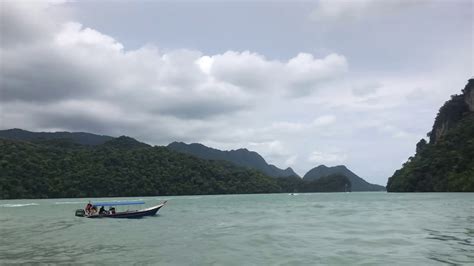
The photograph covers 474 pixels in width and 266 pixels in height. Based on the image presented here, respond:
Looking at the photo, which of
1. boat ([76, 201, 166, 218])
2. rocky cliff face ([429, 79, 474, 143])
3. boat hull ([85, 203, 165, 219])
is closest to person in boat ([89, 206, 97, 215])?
boat ([76, 201, 166, 218])

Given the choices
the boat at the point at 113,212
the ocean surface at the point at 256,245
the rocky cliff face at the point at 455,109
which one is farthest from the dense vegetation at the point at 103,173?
the ocean surface at the point at 256,245

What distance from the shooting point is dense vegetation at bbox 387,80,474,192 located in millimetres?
126500

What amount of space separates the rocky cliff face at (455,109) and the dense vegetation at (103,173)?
3355 inches

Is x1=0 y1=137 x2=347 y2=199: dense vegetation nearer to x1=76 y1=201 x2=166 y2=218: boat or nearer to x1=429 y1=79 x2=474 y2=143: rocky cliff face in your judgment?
x1=76 y1=201 x2=166 y2=218: boat

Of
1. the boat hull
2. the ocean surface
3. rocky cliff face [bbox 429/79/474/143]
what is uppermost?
rocky cliff face [bbox 429/79/474/143]

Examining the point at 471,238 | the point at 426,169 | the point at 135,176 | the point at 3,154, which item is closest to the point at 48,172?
the point at 3,154

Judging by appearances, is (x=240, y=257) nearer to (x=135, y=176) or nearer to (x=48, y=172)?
(x=48, y=172)

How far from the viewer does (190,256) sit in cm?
2262

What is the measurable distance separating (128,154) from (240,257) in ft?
496

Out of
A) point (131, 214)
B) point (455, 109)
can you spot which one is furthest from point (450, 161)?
point (131, 214)

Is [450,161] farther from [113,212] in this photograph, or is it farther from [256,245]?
[256,245]

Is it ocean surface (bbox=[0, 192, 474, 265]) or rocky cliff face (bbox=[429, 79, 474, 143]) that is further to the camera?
rocky cliff face (bbox=[429, 79, 474, 143])

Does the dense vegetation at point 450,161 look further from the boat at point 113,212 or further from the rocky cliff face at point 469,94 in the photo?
the boat at point 113,212

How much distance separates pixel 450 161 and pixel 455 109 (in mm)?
43980
